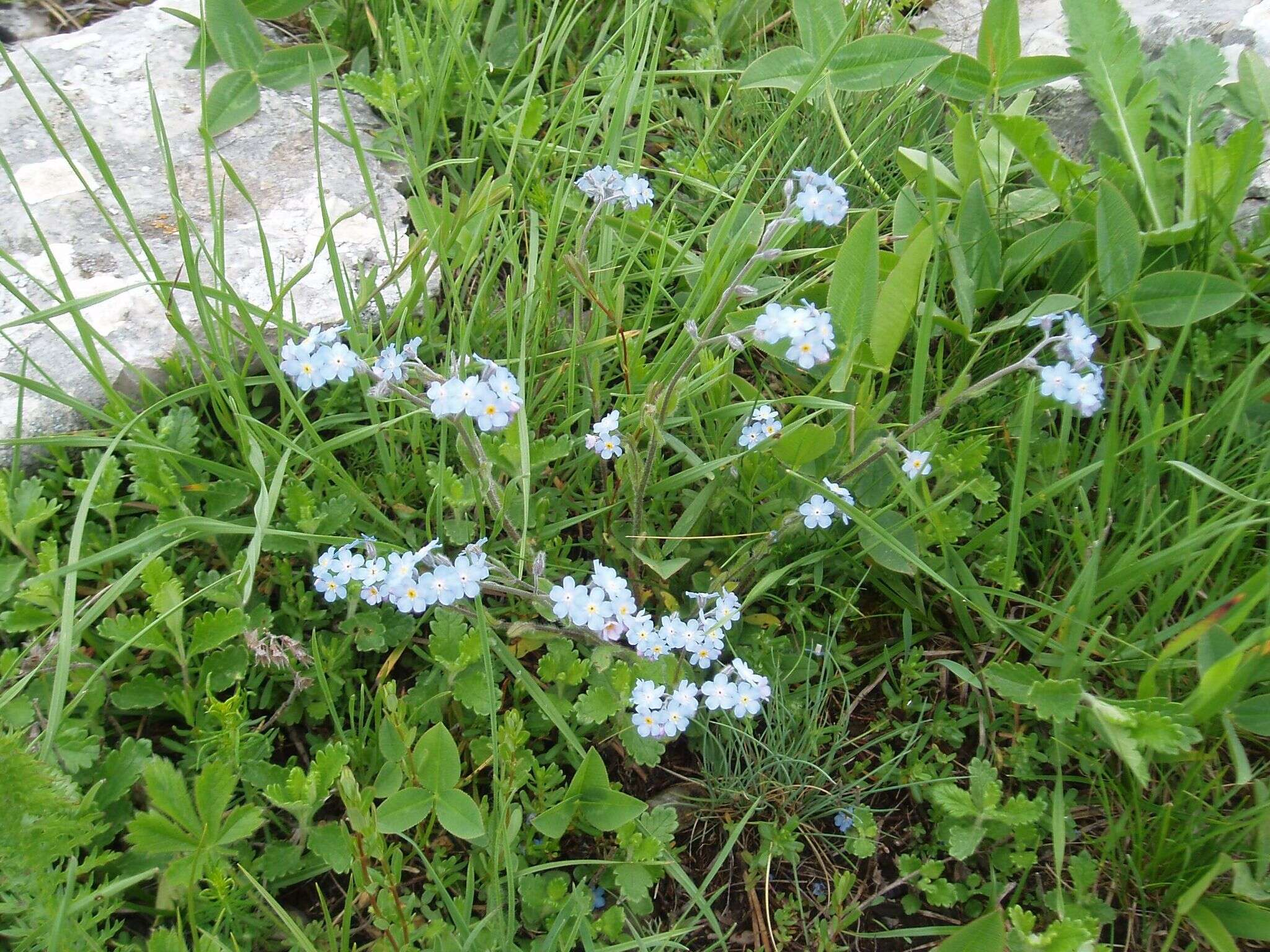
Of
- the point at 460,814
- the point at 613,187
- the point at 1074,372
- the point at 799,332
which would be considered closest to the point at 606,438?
the point at 799,332

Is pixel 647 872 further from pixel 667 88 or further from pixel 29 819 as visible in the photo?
pixel 667 88

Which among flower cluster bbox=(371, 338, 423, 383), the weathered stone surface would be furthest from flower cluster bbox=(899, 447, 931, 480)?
the weathered stone surface

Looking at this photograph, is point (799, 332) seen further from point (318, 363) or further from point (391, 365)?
point (318, 363)

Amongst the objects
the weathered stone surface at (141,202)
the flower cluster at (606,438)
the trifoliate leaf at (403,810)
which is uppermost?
the weathered stone surface at (141,202)

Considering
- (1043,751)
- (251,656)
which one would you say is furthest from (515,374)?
(1043,751)

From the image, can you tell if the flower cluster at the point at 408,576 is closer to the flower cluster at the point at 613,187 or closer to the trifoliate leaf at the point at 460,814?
the trifoliate leaf at the point at 460,814

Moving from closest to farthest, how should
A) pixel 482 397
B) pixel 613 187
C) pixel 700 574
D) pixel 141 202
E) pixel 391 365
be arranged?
1. pixel 482 397
2. pixel 391 365
3. pixel 700 574
4. pixel 613 187
5. pixel 141 202

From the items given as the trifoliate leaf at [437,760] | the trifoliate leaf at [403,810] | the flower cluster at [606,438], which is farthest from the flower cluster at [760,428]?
the trifoliate leaf at [403,810]

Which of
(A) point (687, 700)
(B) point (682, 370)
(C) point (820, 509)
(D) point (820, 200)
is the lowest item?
(A) point (687, 700)
